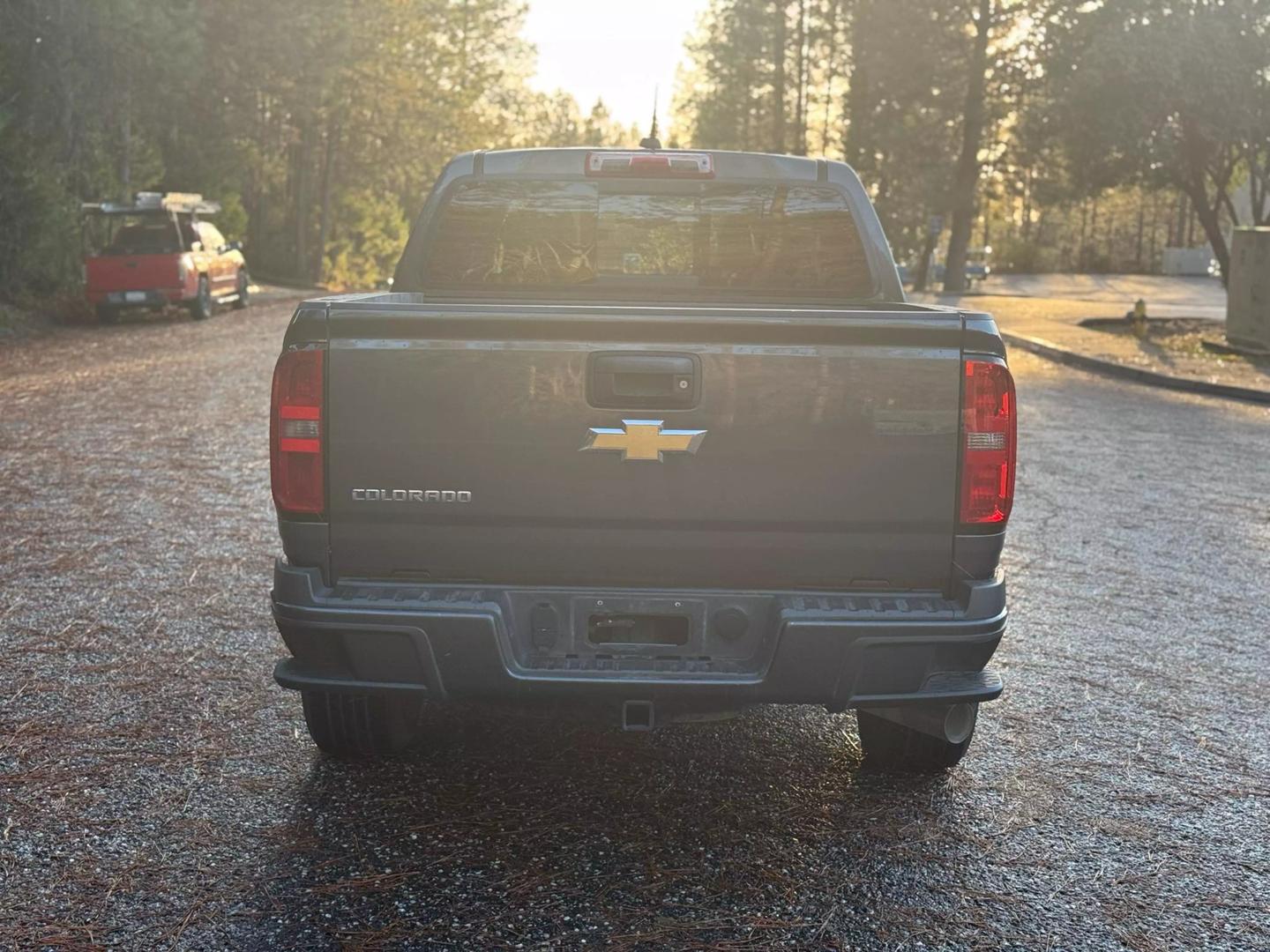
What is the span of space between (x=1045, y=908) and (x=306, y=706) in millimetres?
2311

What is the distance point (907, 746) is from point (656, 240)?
2.15 meters

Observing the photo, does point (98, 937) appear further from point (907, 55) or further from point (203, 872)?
point (907, 55)

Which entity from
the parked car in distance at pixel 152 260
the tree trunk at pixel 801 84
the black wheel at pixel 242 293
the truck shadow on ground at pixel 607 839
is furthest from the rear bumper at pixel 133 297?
the tree trunk at pixel 801 84

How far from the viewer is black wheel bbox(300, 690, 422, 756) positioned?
15.2 feet

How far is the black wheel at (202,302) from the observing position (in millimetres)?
26969

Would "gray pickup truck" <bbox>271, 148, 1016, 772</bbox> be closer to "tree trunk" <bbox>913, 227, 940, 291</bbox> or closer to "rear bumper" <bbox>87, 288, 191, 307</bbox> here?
"rear bumper" <bbox>87, 288, 191, 307</bbox>

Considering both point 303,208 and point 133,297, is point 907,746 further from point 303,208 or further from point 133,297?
point 303,208

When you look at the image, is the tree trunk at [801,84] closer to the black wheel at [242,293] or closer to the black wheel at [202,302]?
the black wheel at [242,293]

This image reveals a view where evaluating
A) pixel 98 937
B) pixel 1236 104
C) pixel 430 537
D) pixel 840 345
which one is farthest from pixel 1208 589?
pixel 1236 104

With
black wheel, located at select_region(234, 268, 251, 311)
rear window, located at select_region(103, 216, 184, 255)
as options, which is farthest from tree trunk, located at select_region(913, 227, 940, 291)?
rear window, located at select_region(103, 216, 184, 255)

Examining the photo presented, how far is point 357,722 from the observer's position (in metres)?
4.65

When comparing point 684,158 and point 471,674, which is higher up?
point 684,158

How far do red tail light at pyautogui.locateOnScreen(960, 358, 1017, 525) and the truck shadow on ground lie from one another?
3.34ft

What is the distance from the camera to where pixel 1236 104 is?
94.5 ft
